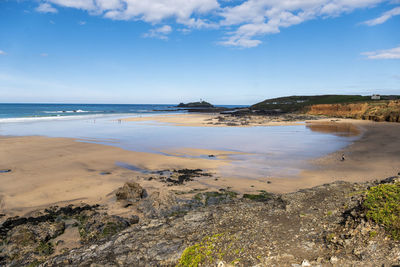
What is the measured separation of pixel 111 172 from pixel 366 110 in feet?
178

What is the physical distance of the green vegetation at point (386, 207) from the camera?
4.11 m

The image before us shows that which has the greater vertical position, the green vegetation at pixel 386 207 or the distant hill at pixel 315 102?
the distant hill at pixel 315 102

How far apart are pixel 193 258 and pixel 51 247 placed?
14.1ft

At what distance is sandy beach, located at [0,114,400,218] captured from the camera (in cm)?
965

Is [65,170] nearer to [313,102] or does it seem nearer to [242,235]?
[242,235]

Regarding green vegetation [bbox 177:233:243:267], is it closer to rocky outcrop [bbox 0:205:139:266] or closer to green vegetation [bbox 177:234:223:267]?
green vegetation [bbox 177:234:223:267]

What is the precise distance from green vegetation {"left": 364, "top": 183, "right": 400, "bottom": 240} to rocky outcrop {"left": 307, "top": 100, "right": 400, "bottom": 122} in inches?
1734

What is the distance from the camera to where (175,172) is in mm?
12664

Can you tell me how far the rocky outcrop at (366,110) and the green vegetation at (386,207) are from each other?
145 ft

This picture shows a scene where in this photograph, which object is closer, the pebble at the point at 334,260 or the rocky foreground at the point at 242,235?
the pebble at the point at 334,260

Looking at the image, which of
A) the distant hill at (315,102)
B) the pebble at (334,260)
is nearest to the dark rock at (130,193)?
the pebble at (334,260)

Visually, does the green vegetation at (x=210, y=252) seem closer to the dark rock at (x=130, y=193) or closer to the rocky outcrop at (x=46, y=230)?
the rocky outcrop at (x=46, y=230)

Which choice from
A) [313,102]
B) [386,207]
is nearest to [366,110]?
[313,102]

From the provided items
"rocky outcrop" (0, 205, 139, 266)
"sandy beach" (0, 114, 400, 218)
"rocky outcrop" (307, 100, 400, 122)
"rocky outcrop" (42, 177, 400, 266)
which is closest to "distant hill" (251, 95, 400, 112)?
"rocky outcrop" (307, 100, 400, 122)
